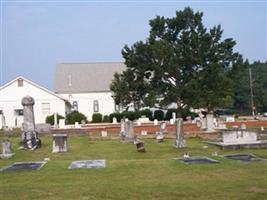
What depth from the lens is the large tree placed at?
1774 inches

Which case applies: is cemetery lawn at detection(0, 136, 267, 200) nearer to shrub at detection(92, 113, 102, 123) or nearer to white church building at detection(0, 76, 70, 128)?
white church building at detection(0, 76, 70, 128)

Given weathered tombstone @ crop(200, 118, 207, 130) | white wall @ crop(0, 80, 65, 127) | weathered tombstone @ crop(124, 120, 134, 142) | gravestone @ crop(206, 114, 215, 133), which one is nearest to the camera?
weathered tombstone @ crop(124, 120, 134, 142)

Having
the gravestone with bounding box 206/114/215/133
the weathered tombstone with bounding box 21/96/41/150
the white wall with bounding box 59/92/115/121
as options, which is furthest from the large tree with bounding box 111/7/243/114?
the weathered tombstone with bounding box 21/96/41/150

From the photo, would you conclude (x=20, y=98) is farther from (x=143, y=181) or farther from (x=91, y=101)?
(x=143, y=181)

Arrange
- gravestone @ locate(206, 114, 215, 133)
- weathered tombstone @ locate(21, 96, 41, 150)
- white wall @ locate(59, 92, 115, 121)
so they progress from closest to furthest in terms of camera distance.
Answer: weathered tombstone @ locate(21, 96, 41, 150), gravestone @ locate(206, 114, 215, 133), white wall @ locate(59, 92, 115, 121)

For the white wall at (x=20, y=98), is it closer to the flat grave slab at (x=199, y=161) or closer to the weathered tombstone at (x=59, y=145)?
the weathered tombstone at (x=59, y=145)

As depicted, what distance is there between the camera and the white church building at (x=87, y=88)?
65562 mm

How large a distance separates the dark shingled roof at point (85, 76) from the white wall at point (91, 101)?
613 mm

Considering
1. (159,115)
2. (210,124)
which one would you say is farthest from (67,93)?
(210,124)

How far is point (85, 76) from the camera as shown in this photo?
6838cm

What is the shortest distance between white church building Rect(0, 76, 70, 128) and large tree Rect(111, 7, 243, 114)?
12.8m

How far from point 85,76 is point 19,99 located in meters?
12.6

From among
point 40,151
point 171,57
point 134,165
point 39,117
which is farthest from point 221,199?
point 39,117

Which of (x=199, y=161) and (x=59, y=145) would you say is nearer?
(x=199, y=161)
